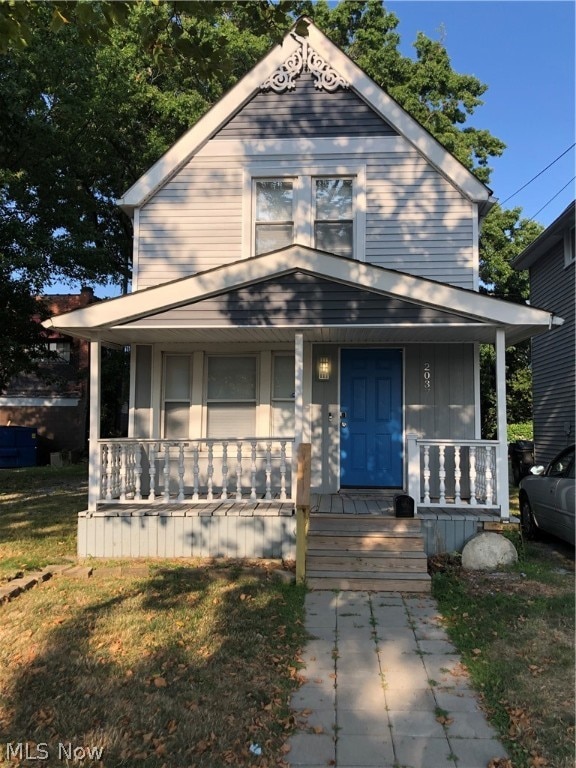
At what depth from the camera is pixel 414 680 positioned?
3939 millimetres

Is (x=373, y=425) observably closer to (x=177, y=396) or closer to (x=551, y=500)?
(x=551, y=500)

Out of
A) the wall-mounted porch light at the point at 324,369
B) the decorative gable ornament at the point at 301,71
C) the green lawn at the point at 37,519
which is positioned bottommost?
the green lawn at the point at 37,519

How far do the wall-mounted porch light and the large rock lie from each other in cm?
309

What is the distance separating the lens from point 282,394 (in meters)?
8.48

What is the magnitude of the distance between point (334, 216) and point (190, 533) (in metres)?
5.18

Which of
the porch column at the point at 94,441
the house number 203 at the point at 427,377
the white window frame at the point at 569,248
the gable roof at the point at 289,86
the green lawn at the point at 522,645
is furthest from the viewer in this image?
the white window frame at the point at 569,248

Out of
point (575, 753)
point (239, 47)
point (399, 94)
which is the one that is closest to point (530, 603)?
point (575, 753)

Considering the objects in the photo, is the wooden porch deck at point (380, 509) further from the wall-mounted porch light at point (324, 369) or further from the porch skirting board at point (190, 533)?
the wall-mounted porch light at point (324, 369)

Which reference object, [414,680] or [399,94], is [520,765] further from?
[399,94]

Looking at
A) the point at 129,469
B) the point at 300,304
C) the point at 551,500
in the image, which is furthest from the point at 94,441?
the point at 551,500

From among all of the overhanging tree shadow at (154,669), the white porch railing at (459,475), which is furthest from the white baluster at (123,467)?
the white porch railing at (459,475)

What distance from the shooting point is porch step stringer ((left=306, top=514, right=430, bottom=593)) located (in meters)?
5.86

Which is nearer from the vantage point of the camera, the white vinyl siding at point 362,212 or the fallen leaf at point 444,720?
the fallen leaf at point 444,720

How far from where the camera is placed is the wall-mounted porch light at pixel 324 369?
833 centimetres
